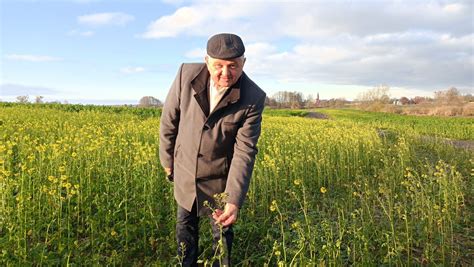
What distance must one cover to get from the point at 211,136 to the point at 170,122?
15.1 inches

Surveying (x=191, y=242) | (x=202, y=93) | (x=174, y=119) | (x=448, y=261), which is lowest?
(x=448, y=261)

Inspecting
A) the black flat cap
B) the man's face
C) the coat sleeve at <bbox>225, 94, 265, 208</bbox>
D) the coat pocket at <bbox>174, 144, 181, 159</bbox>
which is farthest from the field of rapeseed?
the black flat cap

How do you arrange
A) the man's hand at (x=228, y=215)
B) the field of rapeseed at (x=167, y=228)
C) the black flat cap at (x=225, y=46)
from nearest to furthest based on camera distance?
1. the black flat cap at (x=225, y=46)
2. the man's hand at (x=228, y=215)
3. the field of rapeseed at (x=167, y=228)

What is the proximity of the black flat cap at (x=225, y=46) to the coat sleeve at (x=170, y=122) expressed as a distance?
0.49 metres

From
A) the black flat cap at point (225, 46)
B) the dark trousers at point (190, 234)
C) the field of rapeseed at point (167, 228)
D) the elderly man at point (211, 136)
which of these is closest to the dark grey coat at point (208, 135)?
the elderly man at point (211, 136)

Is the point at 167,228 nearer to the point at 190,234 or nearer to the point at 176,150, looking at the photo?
the point at 190,234

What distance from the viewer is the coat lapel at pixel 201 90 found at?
8.01 ft

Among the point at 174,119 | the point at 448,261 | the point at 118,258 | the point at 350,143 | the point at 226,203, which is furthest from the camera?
the point at 350,143

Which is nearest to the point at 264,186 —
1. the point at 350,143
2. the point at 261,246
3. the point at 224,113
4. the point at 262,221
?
the point at 262,221

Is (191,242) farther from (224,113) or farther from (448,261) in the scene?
(448,261)

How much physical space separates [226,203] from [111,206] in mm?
2190

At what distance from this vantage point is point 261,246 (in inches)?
141

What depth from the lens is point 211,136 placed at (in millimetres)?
2492

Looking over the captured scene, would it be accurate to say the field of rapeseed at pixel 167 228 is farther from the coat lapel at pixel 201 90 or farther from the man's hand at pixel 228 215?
the coat lapel at pixel 201 90
